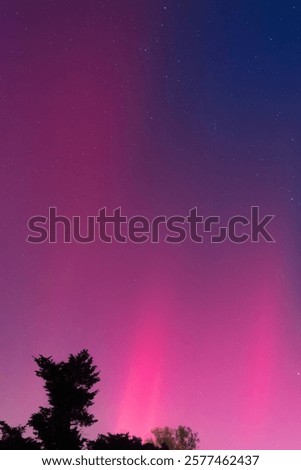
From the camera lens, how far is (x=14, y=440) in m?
37.4

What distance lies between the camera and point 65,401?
1588 inches

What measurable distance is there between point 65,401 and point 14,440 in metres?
4.42

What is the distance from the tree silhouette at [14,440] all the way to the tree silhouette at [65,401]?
27.8 inches

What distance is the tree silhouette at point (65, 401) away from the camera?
38.3m

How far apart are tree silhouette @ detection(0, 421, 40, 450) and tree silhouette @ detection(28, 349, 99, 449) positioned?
2.32 feet

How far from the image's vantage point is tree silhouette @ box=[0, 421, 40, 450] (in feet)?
122

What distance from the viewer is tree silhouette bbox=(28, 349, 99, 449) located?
38.3 meters
